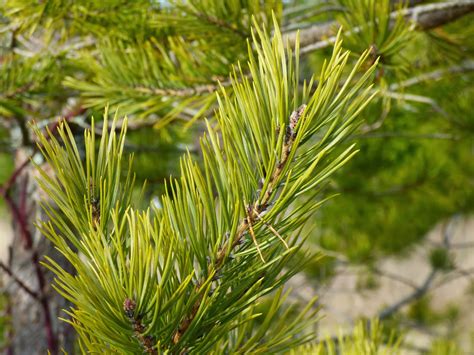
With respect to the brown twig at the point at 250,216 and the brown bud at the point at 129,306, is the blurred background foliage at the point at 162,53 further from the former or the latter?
the brown bud at the point at 129,306

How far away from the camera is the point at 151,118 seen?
0.94 metres

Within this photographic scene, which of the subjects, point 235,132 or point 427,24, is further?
point 427,24

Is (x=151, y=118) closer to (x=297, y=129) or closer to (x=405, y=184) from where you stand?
(x=297, y=129)

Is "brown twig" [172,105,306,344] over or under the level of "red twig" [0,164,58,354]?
over

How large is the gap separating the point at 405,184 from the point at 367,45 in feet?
4.68

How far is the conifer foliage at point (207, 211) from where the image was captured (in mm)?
322

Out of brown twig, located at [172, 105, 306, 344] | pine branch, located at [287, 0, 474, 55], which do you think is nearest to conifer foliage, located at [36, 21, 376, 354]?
brown twig, located at [172, 105, 306, 344]

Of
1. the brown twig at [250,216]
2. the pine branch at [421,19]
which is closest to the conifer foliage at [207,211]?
the brown twig at [250,216]

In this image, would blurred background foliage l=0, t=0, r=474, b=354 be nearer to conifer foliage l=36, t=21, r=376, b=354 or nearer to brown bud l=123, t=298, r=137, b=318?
conifer foliage l=36, t=21, r=376, b=354

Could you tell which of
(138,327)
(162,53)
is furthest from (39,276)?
(138,327)

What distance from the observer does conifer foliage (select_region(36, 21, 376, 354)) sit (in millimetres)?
322

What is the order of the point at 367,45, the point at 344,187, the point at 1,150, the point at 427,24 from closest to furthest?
the point at 367,45 → the point at 427,24 → the point at 1,150 → the point at 344,187

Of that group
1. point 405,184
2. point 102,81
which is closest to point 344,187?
point 405,184

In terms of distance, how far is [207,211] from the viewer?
1.13ft
